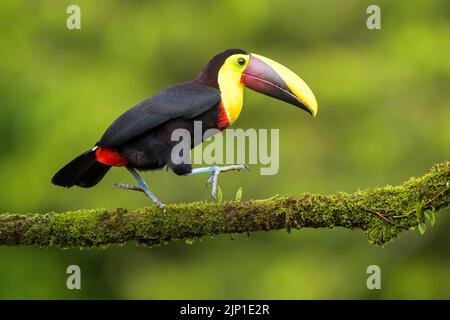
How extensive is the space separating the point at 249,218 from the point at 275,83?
4.02ft

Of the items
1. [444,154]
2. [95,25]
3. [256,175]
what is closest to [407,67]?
[444,154]

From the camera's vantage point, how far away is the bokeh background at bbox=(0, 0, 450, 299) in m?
10.1

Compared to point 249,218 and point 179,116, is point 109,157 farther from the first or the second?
point 249,218

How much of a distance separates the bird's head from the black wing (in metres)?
0.15

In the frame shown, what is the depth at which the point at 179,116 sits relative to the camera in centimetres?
630

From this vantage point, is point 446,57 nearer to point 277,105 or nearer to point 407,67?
point 407,67

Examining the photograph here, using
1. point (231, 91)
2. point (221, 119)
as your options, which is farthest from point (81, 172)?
point (231, 91)

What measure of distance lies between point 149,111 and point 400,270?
481cm

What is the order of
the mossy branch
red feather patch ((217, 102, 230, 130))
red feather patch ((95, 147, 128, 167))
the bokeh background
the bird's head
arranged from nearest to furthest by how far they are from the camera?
the mossy branch → red feather patch ((95, 147, 128, 167)) → red feather patch ((217, 102, 230, 130)) → the bird's head → the bokeh background

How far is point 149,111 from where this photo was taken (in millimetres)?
6266

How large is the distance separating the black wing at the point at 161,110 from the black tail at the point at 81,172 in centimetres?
21

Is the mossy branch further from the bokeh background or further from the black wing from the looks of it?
the bokeh background

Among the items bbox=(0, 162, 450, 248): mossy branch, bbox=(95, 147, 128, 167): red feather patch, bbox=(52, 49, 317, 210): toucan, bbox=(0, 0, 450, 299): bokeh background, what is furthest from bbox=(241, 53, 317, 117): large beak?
bbox=(0, 0, 450, 299): bokeh background

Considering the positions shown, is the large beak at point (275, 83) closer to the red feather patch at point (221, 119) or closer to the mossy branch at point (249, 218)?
the red feather patch at point (221, 119)
